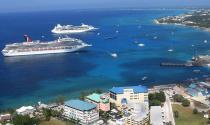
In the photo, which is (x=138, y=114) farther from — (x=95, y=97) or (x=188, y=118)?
(x=95, y=97)

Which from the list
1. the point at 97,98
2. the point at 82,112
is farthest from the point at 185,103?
the point at 82,112

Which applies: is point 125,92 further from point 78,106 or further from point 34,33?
point 34,33

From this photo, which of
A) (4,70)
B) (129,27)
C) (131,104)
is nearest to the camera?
(131,104)

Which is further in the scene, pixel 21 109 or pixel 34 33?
pixel 34 33

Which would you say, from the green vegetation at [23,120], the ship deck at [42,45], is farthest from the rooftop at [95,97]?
the ship deck at [42,45]

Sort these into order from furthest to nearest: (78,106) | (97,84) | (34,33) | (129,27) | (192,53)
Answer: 1. (129,27)
2. (34,33)
3. (192,53)
4. (97,84)
5. (78,106)

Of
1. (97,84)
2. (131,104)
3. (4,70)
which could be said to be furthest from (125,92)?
(4,70)

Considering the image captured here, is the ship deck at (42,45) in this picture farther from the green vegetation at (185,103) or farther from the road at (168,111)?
the green vegetation at (185,103)
